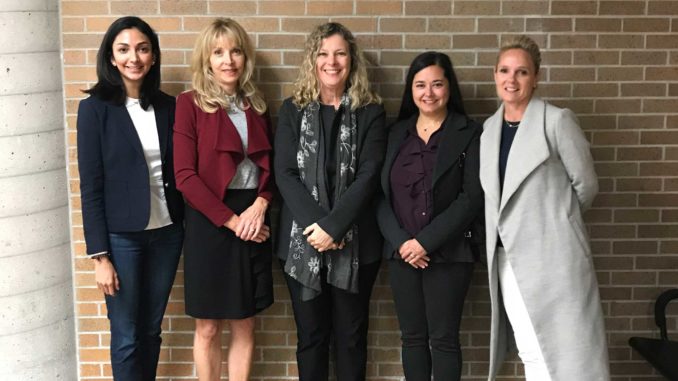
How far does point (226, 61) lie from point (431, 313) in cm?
140

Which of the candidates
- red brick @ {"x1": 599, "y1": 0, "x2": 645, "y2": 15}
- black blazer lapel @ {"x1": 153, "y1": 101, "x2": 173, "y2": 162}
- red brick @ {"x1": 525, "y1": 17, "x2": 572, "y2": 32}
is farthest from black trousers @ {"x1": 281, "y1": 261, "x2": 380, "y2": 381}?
red brick @ {"x1": 599, "y1": 0, "x2": 645, "y2": 15}

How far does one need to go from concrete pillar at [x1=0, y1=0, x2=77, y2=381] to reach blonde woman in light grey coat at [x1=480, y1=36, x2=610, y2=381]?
2020mm

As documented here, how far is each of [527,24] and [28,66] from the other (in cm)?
232

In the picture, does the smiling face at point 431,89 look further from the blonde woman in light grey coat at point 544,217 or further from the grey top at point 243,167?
the grey top at point 243,167

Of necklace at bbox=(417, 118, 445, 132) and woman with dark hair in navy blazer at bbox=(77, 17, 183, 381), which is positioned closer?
woman with dark hair in navy blazer at bbox=(77, 17, 183, 381)

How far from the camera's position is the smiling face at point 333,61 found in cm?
351

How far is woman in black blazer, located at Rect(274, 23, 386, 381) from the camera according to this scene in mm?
3480

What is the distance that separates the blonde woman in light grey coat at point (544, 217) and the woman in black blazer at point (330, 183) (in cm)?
54

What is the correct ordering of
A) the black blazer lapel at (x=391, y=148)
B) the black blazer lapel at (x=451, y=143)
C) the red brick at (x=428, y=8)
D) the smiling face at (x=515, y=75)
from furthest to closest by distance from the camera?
the red brick at (x=428, y=8), the black blazer lapel at (x=391, y=148), the black blazer lapel at (x=451, y=143), the smiling face at (x=515, y=75)

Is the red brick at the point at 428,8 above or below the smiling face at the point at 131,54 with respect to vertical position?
above

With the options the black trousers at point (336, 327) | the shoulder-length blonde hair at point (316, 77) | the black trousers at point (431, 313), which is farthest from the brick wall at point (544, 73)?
the black trousers at point (431, 313)

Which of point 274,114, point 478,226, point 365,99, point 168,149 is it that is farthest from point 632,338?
point 168,149

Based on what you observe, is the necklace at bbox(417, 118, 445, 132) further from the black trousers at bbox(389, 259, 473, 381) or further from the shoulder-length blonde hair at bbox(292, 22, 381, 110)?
the black trousers at bbox(389, 259, 473, 381)

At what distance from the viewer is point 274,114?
3.90 m
